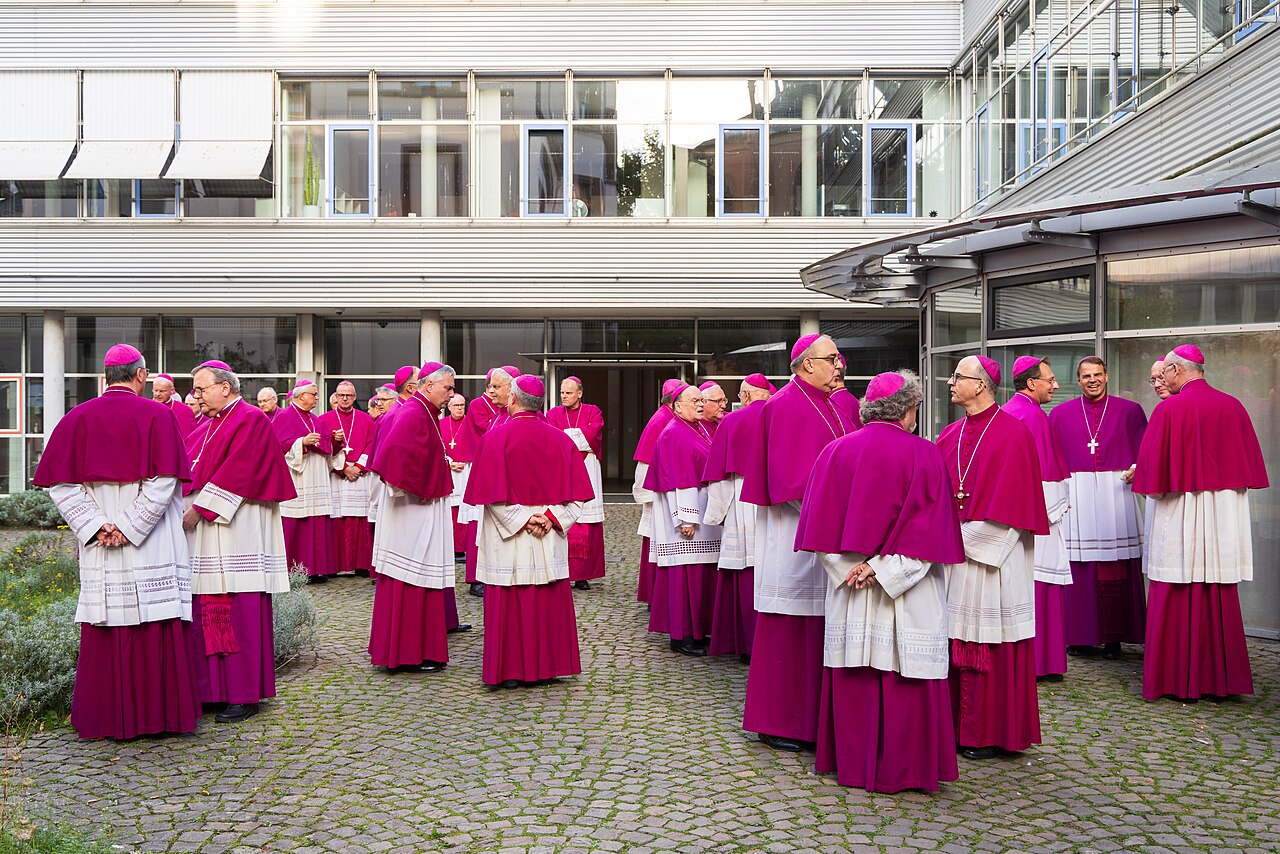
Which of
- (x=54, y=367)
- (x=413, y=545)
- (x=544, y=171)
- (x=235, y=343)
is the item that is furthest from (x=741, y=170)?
(x=413, y=545)

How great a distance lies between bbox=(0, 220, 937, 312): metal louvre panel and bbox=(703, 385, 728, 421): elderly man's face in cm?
1158

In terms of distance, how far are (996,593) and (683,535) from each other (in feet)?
10.7

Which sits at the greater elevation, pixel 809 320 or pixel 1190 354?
pixel 809 320

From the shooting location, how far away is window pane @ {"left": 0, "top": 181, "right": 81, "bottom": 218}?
22.3 m

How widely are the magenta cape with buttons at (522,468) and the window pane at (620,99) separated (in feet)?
50.3

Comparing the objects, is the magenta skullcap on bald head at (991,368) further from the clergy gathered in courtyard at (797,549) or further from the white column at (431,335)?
the white column at (431,335)

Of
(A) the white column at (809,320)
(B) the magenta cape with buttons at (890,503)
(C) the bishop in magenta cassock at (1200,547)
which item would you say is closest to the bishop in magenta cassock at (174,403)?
(B) the magenta cape with buttons at (890,503)

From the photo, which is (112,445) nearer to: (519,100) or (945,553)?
(945,553)

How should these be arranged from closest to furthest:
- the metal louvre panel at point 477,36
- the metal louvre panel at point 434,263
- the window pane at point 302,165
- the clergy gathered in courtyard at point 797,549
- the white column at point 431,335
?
the clergy gathered in courtyard at point 797,549 < the metal louvre panel at point 434,263 < the metal louvre panel at point 477,36 < the window pane at point 302,165 < the white column at point 431,335

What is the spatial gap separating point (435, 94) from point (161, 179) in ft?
17.8

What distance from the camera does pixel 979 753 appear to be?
20.9ft

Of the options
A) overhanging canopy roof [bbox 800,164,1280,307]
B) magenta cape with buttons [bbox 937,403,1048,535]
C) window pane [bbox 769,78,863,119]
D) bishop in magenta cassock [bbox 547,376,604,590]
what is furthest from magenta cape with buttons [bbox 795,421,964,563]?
window pane [bbox 769,78,863,119]

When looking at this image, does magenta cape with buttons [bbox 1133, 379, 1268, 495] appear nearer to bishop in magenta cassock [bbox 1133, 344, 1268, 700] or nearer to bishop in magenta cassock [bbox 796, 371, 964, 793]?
bishop in magenta cassock [bbox 1133, 344, 1268, 700]

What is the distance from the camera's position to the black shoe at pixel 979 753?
636cm
